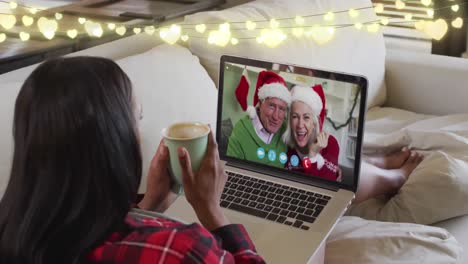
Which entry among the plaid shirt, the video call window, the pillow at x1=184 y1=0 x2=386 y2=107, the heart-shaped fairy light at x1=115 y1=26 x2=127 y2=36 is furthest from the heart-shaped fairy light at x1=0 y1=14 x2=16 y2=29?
the plaid shirt

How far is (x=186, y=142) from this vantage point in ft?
3.42

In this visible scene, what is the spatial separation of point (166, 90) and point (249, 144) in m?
0.31

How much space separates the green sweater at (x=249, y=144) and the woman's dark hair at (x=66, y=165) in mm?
584

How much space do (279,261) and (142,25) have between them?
1.17 m

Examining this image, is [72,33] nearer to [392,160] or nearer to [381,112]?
[392,160]

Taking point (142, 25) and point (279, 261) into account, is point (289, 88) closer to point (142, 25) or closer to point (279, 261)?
point (279, 261)

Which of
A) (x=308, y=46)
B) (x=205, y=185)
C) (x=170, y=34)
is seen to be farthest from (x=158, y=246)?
(x=308, y=46)

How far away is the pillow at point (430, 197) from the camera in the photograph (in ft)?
5.21

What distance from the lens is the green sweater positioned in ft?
4.58

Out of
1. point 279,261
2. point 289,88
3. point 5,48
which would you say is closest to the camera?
point 279,261

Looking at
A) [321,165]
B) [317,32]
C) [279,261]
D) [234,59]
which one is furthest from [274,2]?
[279,261]

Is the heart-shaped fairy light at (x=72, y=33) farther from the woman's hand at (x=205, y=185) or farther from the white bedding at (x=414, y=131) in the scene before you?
the white bedding at (x=414, y=131)

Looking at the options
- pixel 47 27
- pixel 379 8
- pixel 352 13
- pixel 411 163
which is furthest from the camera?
pixel 379 8

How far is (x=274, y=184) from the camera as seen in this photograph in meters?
1.38
